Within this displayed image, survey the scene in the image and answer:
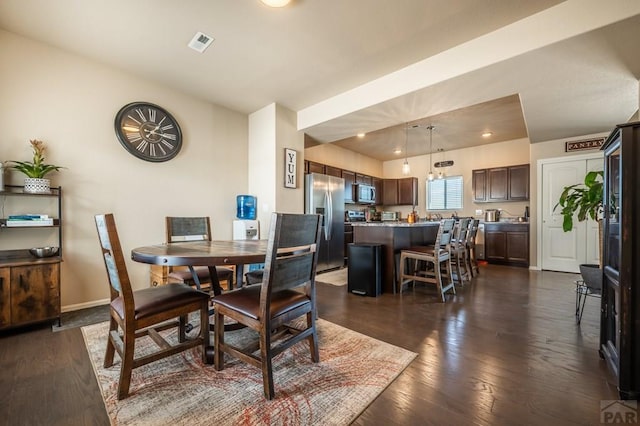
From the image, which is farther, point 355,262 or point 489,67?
point 355,262

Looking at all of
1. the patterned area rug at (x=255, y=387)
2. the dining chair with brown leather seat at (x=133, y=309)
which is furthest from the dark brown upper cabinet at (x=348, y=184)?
the dining chair with brown leather seat at (x=133, y=309)

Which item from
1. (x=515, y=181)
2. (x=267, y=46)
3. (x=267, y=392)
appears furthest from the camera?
(x=515, y=181)

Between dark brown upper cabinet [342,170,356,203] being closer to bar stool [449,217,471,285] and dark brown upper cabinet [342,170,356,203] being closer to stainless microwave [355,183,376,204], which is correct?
stainless microwave [355,183,376,204]

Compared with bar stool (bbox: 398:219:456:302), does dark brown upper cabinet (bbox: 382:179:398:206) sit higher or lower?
higher

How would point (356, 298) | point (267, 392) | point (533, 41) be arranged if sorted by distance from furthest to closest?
point (356, 298), point (533, 41), point (267, 392)

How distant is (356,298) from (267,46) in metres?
2.95

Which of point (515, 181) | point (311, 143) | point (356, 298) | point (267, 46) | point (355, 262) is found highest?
point (267, 46)

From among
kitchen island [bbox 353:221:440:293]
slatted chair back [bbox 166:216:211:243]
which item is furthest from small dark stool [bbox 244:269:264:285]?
kitchen island [bbox 353:221:440:293]

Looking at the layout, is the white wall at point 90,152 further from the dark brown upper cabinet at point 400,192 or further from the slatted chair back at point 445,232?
the dark brown upper cabinet at point 400,192

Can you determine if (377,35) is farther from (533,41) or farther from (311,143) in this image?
(311,143)

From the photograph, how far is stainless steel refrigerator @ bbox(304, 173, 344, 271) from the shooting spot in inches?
189

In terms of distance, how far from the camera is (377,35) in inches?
99.7

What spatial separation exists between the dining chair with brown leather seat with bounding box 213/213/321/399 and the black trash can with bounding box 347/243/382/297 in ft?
5.48

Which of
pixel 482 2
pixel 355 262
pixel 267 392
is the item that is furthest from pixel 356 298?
pixel 482 2
